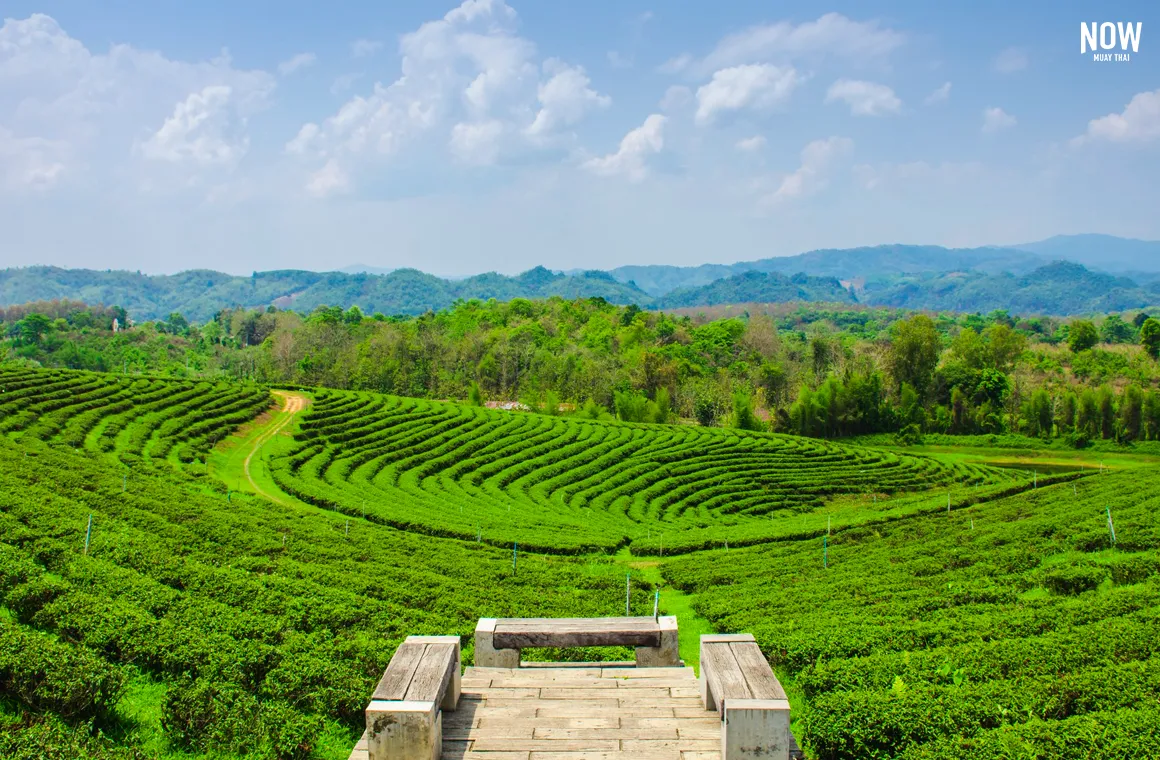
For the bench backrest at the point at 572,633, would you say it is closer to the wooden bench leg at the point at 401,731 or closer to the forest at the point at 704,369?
the wooden bench leg at the point at 401,731

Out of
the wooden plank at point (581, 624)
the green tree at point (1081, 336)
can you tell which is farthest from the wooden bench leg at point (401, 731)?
the green tree at point (1081, 336)

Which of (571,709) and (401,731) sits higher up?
(401,731)

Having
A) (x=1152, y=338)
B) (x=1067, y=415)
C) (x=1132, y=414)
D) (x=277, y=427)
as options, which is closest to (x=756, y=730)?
(x=277, y=427)

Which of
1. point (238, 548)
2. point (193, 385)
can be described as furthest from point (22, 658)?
point (193, 385)

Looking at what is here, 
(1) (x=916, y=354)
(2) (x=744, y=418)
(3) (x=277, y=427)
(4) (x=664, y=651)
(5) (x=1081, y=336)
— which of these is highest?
(5) (x=1081, y=336)

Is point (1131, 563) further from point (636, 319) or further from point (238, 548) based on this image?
point (636, 319)

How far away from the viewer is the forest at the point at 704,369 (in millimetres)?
87125

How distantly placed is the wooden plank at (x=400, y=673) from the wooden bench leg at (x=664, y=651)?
2.64 metres

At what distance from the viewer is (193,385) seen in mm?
63312

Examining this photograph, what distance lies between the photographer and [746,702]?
534 centimetres

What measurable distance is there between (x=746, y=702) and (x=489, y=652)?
322cm

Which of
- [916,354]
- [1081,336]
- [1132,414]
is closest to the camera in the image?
[1132,414]

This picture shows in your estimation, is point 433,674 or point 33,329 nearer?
point 433,674

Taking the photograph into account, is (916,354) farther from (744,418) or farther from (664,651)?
(664,651)
